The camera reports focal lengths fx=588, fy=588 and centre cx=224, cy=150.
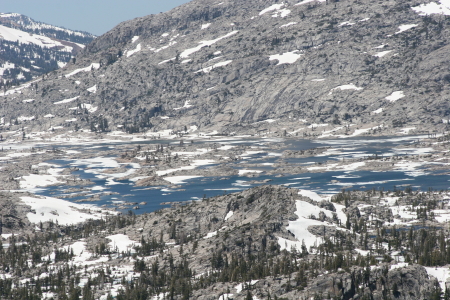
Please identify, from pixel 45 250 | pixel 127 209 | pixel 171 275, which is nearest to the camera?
pixel 171 275

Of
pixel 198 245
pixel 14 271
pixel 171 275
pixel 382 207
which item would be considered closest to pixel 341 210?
pixel 382 207

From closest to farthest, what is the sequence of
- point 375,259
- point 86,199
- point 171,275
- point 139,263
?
1. point 375,259
2. point 171,275
3. point 139,263
4. point 86,199

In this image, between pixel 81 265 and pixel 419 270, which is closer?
pixel 419 270

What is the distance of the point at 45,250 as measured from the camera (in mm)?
111062

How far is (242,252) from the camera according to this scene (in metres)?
93.8

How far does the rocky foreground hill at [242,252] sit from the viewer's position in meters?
75.1

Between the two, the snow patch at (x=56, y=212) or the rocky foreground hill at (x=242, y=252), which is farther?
the snow patch at (x=56, y=212)

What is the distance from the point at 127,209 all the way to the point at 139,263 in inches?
2631

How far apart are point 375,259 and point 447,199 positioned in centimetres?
5907

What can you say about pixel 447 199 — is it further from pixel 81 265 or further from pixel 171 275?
pixel 81 265

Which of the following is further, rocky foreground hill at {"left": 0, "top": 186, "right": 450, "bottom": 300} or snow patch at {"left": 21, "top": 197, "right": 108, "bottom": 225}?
snow patch at {"left": 21, "top": 197, "right": 108, "bottom": 225}

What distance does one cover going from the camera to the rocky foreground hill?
75.1 metres

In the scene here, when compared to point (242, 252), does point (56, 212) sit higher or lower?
higher

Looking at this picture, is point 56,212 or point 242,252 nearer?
point 242,252
